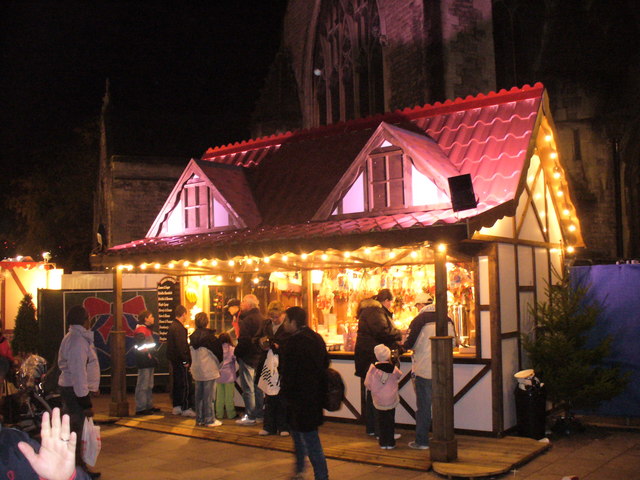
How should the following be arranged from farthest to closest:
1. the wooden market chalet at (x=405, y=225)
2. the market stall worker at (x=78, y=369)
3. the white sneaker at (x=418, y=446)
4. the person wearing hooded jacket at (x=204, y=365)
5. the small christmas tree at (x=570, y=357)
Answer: the person wearing hooded jacket at (x=204, y=365), the small christmas tree at (x=570, y=357), the wooden market chalet at (x=405, y=225), the white sneaker at (x=418, y=446), the market stall worker at (x=78, y=369)

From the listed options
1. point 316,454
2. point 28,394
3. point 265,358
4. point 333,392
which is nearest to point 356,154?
point 265,358

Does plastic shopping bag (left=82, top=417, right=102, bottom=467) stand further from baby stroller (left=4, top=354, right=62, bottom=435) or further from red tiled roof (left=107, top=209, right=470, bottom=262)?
red tiled roof (left=107, top=209, right=470, bottom=262)

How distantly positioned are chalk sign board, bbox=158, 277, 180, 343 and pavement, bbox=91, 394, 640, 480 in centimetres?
432

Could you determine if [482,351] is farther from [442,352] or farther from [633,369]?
[633,369]

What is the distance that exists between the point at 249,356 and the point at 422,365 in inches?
115

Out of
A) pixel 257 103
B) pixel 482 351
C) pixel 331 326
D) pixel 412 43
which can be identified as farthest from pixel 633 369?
pixel 257 103

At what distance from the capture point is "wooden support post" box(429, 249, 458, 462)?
8086 mm

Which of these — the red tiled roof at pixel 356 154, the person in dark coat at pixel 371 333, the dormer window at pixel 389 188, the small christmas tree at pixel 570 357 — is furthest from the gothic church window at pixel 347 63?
the person in dark coat at pixel 371 333

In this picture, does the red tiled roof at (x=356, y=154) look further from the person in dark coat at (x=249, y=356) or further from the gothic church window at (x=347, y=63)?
the gothic church window at (x=347, y=63)

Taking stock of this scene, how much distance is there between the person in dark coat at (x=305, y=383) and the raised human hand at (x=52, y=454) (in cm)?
382

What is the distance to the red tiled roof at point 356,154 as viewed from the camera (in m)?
9.42

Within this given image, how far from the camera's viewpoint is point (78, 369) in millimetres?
7941

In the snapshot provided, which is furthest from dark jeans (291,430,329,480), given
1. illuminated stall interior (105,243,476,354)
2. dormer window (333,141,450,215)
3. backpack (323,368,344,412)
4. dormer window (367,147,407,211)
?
dormer window (367,147,407,211)

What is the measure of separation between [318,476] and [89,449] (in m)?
2.28
